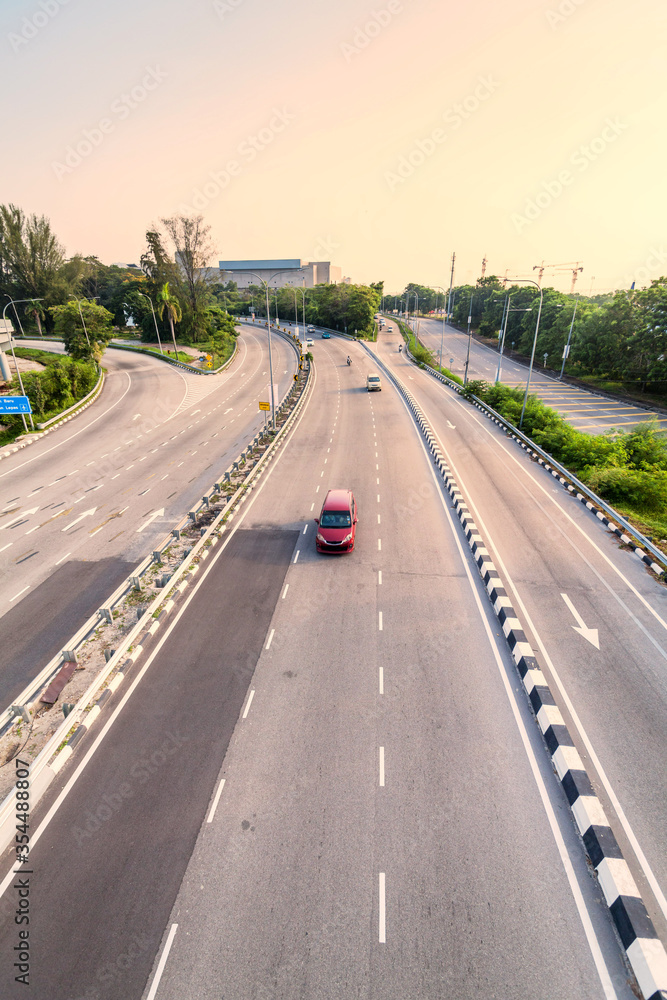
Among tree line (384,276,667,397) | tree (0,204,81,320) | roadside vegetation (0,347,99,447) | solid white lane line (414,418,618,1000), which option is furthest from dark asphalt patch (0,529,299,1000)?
tree (0,204,81,320)

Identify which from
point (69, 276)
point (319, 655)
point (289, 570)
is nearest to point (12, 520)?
point (289, 570)

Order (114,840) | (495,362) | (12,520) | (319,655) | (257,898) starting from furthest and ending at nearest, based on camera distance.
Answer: (495,362)
(12,520)
(319,655)
(114,840)
(257,898)

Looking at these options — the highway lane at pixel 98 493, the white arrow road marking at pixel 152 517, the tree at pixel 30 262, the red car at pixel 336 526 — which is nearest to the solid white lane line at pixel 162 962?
the highway lane at pixel 98 493

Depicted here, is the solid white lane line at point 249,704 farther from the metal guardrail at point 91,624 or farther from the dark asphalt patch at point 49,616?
the dark asphalt patch at point 49,616

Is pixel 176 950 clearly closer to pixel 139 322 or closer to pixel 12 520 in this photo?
pixel 12 520

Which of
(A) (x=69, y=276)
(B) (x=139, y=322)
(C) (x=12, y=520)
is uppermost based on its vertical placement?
(A) (x=69, y=276)

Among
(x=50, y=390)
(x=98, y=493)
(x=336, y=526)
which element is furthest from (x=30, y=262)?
(x=336, y=526)

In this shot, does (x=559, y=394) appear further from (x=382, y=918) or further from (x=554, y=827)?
(x=382, y=918)
